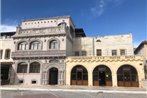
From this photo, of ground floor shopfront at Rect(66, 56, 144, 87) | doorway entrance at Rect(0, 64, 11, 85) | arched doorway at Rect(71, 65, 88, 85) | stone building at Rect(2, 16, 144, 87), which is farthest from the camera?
doorway entrance at Rect(0, 64, 11, 85)

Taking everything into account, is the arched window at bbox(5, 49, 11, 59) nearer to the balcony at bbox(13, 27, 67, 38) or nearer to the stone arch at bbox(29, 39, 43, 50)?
the balcony at bbox(13, 27, 67, 38)

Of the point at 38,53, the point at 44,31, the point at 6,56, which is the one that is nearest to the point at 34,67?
the point at 38,53

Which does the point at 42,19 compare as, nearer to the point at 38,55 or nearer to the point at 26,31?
the point at 26,31

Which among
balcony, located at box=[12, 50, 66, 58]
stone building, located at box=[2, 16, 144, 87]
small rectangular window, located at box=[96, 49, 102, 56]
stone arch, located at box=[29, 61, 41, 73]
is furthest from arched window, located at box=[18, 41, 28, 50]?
small rectangular window, located at box=[96, 49, 102, 56]

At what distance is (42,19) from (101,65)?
53.1 feet

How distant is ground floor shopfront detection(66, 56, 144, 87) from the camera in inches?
958

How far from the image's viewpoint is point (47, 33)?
28.0 m

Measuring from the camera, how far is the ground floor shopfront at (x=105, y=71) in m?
24.3

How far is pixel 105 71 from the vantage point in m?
25.6

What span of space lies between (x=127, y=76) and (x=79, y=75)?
766 centimetres

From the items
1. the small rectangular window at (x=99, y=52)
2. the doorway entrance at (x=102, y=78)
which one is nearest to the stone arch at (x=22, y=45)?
the small rectangular window at (x=99, y=52)

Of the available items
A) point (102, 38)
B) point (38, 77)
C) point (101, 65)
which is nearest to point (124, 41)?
point (102, 38)

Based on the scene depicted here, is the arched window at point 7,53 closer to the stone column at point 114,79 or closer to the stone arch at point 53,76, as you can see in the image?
the stone arch at point 53,76

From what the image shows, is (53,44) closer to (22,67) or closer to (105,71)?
(22,67)
